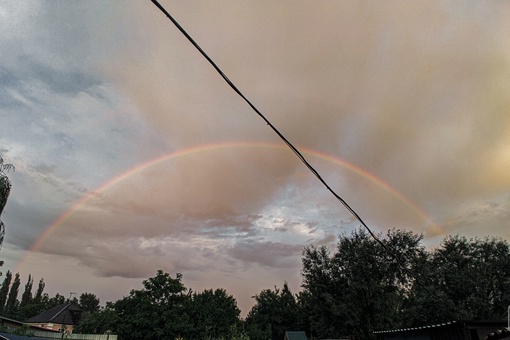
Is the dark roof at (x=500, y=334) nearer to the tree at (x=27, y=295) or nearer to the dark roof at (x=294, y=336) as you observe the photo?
the dark roof at (x=294, y=336)

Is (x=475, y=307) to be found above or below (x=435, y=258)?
below

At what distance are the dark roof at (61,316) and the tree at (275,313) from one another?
43.1 metres

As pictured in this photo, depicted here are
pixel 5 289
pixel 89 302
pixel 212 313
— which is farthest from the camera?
pixel 89 302

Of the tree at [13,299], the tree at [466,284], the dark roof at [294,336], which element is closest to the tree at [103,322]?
the dark roof at [294,336]

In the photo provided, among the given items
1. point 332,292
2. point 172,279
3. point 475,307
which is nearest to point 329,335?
point 332,292

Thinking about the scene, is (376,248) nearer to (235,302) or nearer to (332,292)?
(332,292)

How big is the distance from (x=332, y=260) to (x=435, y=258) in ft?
65.7

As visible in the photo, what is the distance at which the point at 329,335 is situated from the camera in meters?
40.6

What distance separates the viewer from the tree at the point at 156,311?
4569 cm

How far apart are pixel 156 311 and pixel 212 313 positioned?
12695 mm

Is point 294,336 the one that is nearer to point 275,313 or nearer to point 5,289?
point 275,313

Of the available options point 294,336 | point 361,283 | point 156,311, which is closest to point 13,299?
point 156,311

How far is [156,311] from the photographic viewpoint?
47781 mm

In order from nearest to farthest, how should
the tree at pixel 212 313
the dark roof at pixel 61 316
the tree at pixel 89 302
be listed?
the tree at pixel 212 313 < the dark roof at pixel 61 316 < the tree at pixel 89 302
